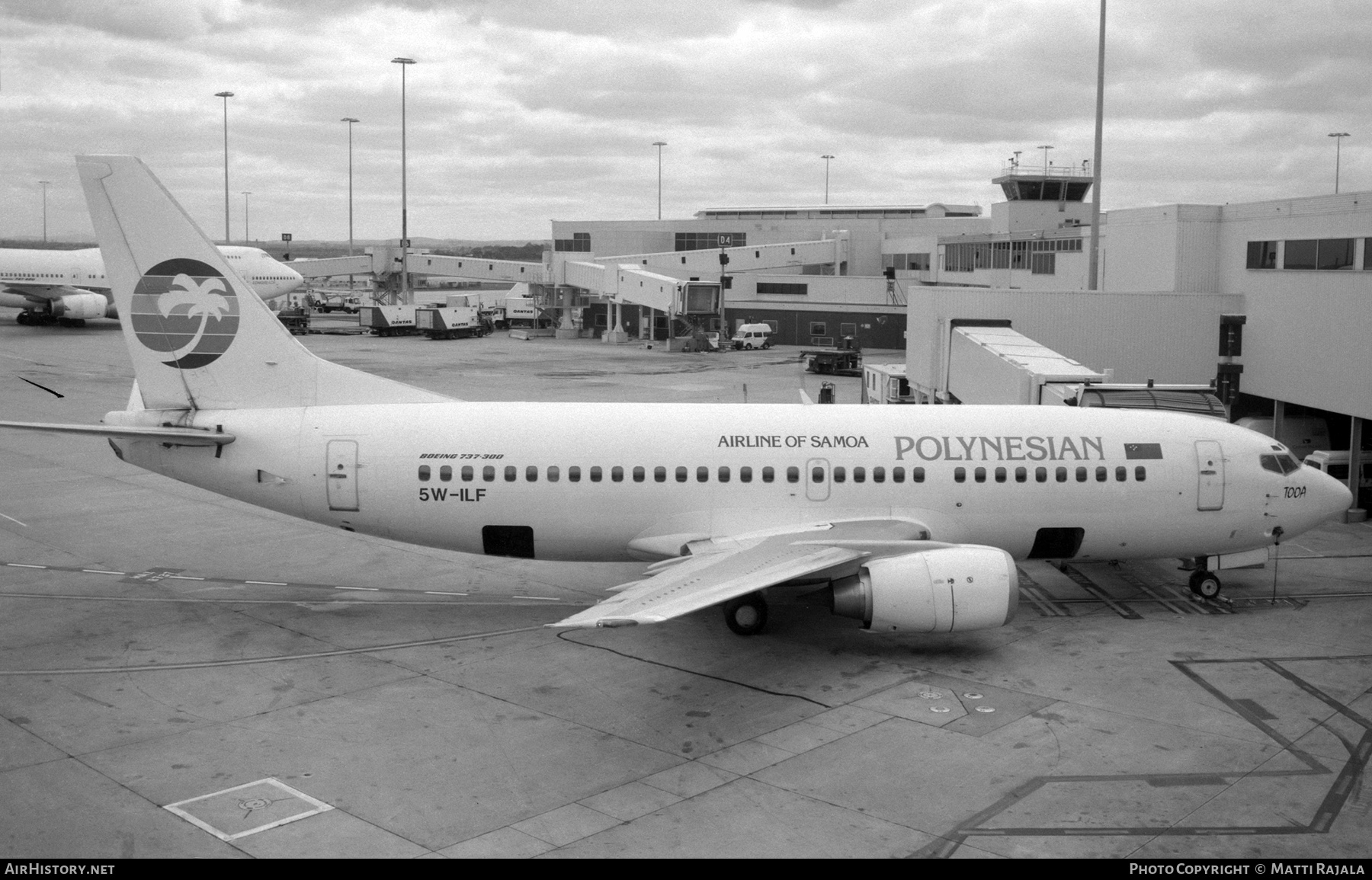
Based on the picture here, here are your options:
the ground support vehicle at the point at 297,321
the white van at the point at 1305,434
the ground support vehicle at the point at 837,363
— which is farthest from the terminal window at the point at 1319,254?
the ground support vehicle at the point at 297,321

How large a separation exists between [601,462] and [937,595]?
7.28m

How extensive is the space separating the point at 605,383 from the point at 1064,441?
45.0m

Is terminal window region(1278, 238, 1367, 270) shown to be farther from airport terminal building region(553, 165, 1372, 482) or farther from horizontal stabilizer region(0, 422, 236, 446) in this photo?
horizontal stabilizer region(0, 422, 236, 446)

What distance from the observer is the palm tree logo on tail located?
24.9 meters

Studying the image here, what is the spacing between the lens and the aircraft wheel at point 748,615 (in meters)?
23.0

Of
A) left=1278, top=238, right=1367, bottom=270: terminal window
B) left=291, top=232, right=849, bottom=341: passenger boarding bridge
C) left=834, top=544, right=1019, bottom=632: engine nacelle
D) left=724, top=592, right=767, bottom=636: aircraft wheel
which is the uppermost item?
left=291, top=232, right=849, bottom=341: passenger boarding bridge

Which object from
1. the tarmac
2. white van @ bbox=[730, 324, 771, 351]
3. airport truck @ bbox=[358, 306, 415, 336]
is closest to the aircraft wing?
the tarmac

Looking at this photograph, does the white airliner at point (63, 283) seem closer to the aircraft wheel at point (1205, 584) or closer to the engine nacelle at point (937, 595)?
the aircraft wheel at point (1205, 584)

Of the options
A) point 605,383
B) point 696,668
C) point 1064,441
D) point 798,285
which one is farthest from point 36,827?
point 798,285

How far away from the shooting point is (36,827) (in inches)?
586

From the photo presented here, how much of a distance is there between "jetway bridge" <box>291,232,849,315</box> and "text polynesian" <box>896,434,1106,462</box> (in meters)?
68.4

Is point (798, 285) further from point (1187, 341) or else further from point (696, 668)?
point (696, 668)

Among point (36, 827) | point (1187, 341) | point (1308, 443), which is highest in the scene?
point (1187, 341)

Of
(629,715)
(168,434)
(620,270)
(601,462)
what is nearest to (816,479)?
(601,462)
